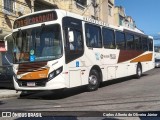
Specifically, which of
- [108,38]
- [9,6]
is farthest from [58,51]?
[9,6]

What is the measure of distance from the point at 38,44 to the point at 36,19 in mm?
1098

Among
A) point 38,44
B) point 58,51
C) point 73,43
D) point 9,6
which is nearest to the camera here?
point 58,51

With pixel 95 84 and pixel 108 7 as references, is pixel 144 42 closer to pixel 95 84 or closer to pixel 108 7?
pixel 95 84

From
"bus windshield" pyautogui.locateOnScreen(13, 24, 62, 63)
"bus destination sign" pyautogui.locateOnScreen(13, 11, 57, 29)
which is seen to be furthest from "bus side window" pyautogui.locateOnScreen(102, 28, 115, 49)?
"bus windshield" pyautogui.locateOnScreen(13, 24, 62, 63)

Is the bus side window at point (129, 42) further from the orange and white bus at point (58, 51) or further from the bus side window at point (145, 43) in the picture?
the orange and white bus at point (58, 51)

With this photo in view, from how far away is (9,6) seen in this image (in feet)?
76.3

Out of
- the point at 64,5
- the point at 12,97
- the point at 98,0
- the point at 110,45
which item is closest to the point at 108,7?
the point at 98,0

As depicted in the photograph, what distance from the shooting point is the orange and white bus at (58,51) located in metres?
12.0

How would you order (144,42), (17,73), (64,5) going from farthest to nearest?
(64,5) → (144,42) → (17,73)

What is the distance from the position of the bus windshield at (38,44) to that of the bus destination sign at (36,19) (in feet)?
1.00

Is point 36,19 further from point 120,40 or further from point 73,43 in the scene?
point 120,40

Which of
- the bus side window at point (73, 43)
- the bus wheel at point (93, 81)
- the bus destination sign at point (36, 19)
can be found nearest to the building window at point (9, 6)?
the bus destination sign at point (36, 19)

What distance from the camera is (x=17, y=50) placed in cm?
1308

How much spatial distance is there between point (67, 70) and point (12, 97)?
3373 millimetres
